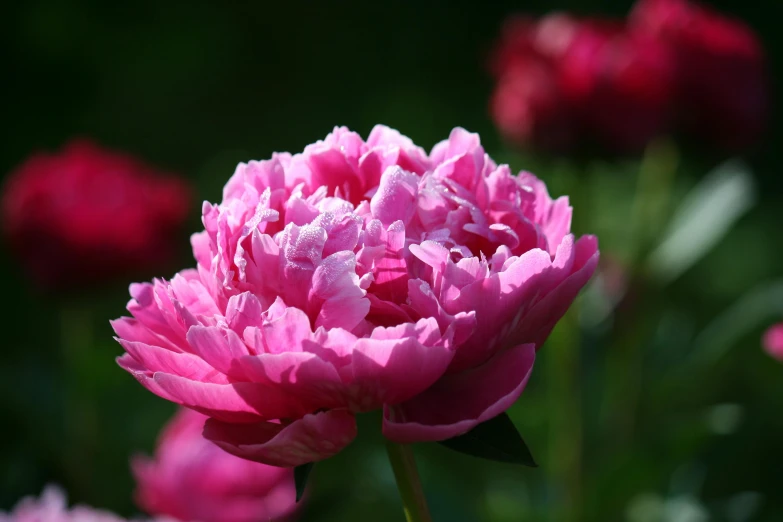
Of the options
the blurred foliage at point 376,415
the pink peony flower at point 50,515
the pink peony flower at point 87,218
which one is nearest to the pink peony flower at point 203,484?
the blurred foliage at point 376,415

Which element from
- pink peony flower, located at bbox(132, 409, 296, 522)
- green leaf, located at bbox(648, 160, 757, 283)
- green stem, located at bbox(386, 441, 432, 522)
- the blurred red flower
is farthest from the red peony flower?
green stem, located at bbox(386, 441, 432, 522)

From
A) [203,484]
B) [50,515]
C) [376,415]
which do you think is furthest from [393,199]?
[376,415]

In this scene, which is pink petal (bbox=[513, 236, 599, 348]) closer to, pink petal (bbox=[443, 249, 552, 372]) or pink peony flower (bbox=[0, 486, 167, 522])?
pink petal (bbox=[443, 249, 552, 372])

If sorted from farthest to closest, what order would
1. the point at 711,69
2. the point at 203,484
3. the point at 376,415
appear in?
the point at 376,415 < the point at 711,69 < the point at 203,484

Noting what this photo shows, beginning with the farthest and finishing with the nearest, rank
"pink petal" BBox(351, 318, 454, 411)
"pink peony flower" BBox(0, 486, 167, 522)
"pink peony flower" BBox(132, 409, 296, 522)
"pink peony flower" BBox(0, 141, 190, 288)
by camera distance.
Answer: "pink peony flower" BBox(0, 141, 190, 288), "pink peony flower" BBox(132, 409, 296, 522), "pink peony flower" BBox(0, 486, 167, 522), "pink petal" BBox(351, 318, 454, 411)

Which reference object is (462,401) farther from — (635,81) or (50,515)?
(635,81)

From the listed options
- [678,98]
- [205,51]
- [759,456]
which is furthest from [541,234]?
[205,51]
